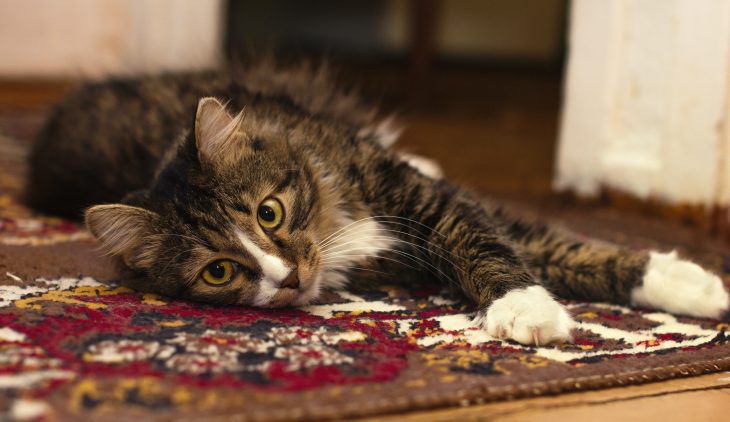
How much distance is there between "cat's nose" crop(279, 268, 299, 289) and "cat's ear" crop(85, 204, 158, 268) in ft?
0.94

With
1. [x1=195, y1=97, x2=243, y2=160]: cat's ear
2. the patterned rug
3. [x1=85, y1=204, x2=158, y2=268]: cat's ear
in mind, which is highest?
[x1=195, y1=97, x2=243, y2=160]: cat's ear

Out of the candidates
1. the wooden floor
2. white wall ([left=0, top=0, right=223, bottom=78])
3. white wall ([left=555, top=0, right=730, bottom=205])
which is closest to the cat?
the wooden floor

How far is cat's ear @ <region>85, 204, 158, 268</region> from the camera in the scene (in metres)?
1.40

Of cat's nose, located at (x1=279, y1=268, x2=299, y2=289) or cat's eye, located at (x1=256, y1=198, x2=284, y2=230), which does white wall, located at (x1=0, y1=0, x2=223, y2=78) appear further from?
cat's nose, located at (x1=279, y1=268, x2=299, y2=289)

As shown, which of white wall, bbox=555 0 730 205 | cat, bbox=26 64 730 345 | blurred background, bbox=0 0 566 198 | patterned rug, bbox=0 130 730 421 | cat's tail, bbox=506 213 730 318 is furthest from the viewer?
blurred background, bbox=0 0 566 198

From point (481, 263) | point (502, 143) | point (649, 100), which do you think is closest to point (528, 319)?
point (481, 263)

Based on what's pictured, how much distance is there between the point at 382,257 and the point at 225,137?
427mm

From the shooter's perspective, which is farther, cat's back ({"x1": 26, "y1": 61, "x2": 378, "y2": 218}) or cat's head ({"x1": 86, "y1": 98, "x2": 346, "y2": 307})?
cat's back ({"x1": 26, "y1": 61, "x2": 378, "y2": 218})

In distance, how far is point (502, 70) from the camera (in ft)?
26.1

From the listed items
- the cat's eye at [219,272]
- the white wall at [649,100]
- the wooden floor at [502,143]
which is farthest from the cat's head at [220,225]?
the white wall at [649,100]

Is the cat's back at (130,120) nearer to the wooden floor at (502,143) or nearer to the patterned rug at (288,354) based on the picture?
the patterned rug at (288,354)

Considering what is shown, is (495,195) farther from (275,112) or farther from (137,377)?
(137,377)

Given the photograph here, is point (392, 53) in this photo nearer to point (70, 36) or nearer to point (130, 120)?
point (70, 36)

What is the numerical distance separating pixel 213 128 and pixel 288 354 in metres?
0.52
